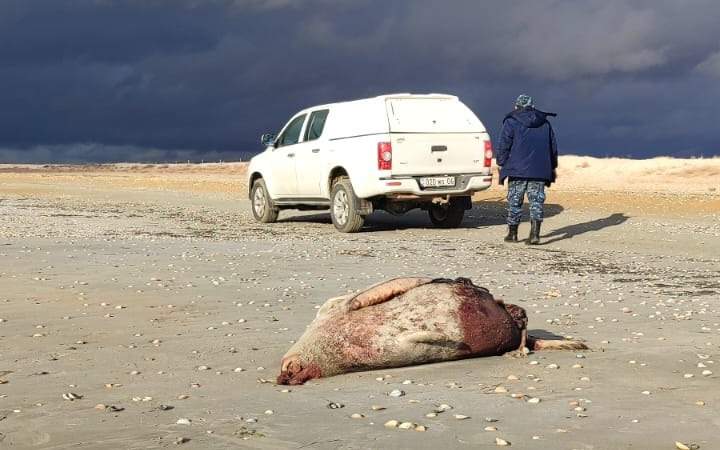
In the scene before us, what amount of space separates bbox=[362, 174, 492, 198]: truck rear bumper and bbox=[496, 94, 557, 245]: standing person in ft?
6.37

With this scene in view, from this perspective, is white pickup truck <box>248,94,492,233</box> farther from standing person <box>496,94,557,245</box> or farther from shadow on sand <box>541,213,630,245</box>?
standing person <box>496,94,557,245</box>

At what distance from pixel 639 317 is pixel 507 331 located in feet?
7.79

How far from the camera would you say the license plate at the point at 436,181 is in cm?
1727

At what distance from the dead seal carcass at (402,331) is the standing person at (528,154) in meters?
9.22

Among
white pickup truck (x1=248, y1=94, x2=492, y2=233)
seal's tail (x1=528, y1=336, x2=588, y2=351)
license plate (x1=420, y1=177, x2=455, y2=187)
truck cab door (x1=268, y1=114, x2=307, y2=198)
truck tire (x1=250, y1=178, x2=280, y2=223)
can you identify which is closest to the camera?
seal's tail (x1=528, y1=336, x2=588, y2=351)

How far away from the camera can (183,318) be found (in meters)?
8.34

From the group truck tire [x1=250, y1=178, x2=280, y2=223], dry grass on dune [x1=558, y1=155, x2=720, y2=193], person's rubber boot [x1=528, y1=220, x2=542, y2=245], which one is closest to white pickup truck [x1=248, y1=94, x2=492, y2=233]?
truck tire [x1=250, y1=178, x2=280, y2=223]

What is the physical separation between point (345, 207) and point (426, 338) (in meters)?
12.0

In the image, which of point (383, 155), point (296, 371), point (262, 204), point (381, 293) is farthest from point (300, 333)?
point (262, 204)

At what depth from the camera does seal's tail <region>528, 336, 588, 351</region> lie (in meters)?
6.52

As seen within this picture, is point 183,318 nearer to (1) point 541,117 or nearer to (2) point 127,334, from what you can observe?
(2) point 127,334

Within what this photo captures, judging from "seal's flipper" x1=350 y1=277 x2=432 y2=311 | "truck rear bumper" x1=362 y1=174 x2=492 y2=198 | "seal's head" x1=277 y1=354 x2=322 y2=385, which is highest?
"truck rear bumper" x1=362 y1=174 x2=492 y2=198

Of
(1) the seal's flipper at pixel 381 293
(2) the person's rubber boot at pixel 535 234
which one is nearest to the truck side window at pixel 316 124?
(2) the person's rubber boot at pixel 535 234

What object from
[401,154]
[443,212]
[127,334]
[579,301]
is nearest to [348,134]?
[401,154]
